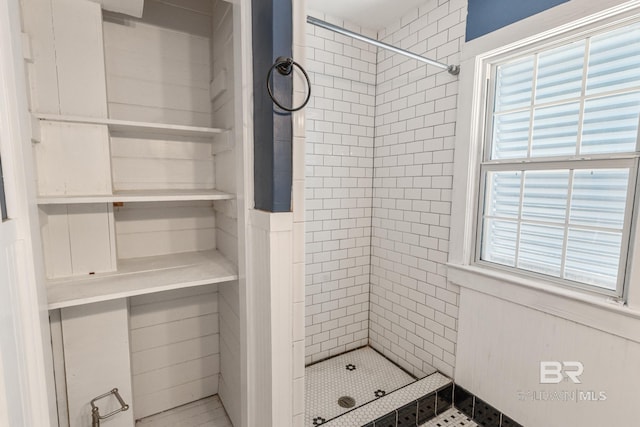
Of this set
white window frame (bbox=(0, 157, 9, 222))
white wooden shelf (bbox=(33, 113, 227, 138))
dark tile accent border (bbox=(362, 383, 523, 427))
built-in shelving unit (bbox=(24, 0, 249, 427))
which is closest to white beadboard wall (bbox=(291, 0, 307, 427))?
built-in shelving unit (bbox=(24, 0, 249, 427))

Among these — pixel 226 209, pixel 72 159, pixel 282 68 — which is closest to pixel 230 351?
pixel 226 209

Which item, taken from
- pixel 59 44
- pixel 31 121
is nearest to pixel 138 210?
pixel 31 121

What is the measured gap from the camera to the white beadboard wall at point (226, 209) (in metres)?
1.51

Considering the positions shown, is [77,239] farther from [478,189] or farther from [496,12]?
[496,12]

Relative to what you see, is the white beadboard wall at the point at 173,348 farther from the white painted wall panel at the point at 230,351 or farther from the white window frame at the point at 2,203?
the white window frame at the point at 2,203

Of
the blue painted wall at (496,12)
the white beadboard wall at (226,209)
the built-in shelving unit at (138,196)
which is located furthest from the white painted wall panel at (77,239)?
the blue painted wall at (496,12)

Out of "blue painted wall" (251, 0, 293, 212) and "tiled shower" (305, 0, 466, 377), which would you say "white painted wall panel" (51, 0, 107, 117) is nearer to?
"blue painted wall" (251, 0, 293, 212)

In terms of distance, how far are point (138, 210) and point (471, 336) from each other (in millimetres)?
2168

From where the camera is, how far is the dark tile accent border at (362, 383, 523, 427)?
1.74 meters

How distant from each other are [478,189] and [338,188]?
3.39 feet

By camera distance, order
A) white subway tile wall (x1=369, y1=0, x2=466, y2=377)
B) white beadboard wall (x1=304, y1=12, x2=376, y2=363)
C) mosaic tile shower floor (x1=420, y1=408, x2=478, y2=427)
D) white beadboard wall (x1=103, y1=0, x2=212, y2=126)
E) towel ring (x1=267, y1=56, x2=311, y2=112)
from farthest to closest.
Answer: white beadboard wall (x1=304, y1=12, x2=376, y2=363), white subway tile wall (x1=369, y1=0, x2=466, y2=377), mosaic tile shower floor (x1=420, y1=408, x2=478, y2=427), white beadboard wall (x1=103, y1=0, x2=212, y2=126), towel ring (x1=267, y1=56, x2=311, y2=112)

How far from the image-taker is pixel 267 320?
1.19 m

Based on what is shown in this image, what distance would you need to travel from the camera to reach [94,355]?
1.42 meters

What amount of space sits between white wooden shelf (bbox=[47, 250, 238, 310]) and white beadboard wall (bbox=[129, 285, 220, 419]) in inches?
10.0
